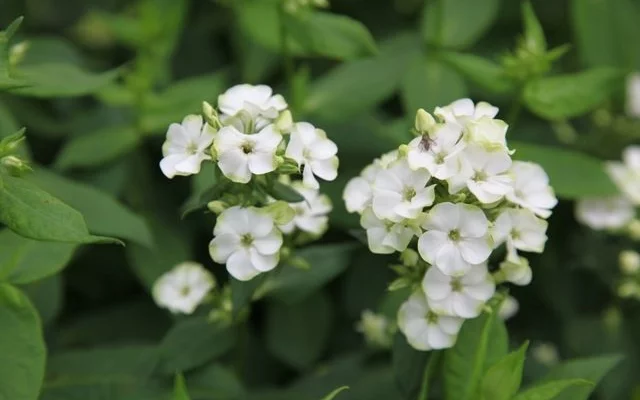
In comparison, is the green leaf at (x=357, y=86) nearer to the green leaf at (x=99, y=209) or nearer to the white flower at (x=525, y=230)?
the green leaf at (x=99, y=209)

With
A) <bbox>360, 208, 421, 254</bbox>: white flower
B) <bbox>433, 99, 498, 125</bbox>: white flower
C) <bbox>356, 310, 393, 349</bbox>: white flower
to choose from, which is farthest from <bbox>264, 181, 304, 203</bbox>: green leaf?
<bbox>356, 310, 393, 349</bbox>: white flower

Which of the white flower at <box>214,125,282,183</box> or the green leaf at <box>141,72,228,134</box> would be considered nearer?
the white flower at <box>214,125,282,183</box>

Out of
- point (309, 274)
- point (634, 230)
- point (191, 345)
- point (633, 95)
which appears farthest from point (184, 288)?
point (633, 95)

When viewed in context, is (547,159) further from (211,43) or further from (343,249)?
(211,43)

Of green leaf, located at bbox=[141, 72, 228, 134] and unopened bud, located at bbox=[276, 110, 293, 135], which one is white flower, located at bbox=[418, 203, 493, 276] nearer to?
unopened bud, located at bbox=[276, 110, 293, 135]

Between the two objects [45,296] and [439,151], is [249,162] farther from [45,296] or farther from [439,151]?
[45,296]

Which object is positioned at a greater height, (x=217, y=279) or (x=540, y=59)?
(x=540, y=59)

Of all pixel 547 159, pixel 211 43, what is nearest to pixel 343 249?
pixel 547 159
